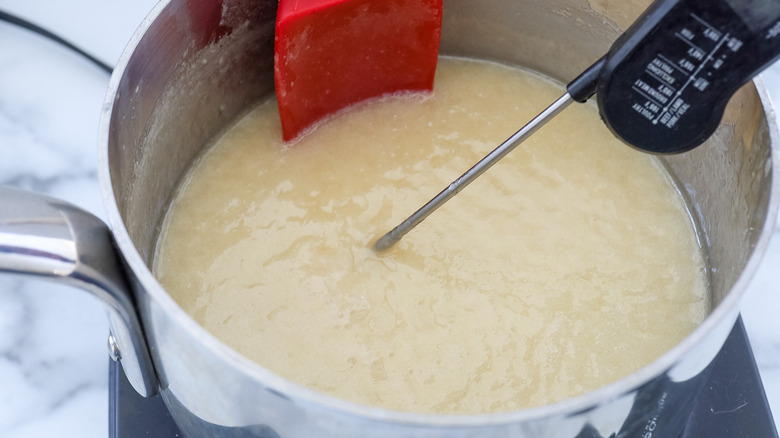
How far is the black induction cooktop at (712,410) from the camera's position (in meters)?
0.81

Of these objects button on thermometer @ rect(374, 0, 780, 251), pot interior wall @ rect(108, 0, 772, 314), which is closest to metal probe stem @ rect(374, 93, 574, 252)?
button on thermometer @ rect(374, 0, 780, 251)

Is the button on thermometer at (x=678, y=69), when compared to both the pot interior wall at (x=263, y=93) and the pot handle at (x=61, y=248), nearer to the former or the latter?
the pot interior wall at (x=263, y=93)

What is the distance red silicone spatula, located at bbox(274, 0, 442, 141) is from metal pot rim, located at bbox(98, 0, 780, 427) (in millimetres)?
263

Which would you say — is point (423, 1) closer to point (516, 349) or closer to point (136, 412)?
point (516, 349)

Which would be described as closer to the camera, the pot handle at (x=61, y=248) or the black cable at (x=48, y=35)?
the pot handle at (x=61, y=248)

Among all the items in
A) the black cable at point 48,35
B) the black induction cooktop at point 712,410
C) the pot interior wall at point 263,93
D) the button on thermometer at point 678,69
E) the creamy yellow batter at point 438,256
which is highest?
the button on thermometer at point 678,69

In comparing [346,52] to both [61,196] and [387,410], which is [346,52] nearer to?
[61,196]

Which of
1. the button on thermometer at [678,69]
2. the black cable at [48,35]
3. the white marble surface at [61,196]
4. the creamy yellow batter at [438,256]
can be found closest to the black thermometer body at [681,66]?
the button on thermometer at [678,69]

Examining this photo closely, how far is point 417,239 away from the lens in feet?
2.89

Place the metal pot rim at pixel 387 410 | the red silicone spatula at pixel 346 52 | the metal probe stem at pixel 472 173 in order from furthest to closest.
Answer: the red silicone spatula at pixel 346 52 → the metal probe stem at pixel 472 173 → the metal pot rim at pixel 387 410

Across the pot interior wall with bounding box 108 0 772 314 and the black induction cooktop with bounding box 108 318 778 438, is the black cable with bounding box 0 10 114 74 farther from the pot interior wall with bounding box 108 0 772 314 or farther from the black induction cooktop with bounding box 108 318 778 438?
the black induction cooktop with bounding box 108 318 778 438

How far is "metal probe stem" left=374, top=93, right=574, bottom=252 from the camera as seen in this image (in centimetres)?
71

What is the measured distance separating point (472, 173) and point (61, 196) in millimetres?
515

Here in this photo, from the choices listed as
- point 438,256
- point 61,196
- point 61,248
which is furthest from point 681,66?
point 61,196
